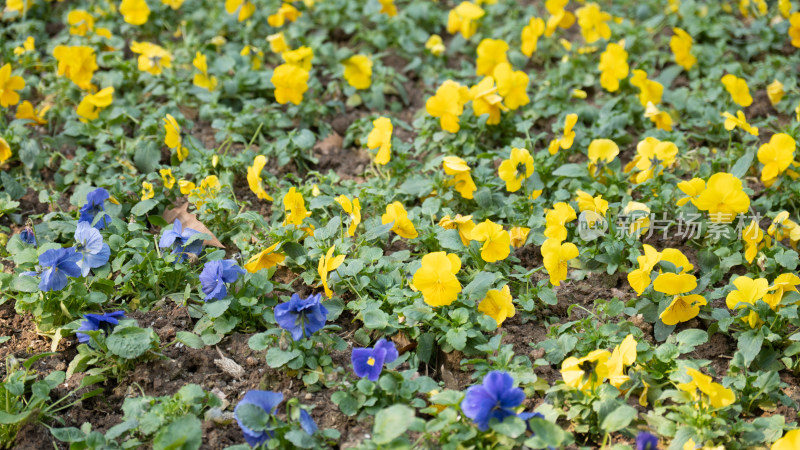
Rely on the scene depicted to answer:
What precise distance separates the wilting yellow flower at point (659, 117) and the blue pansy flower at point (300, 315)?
80.0 inches

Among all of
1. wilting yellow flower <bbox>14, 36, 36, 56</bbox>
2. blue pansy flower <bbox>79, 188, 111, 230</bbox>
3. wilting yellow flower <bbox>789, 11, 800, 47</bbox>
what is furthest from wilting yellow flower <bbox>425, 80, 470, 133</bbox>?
wilting yellow flower <bbox>14, 36, 36, 56</bbox>

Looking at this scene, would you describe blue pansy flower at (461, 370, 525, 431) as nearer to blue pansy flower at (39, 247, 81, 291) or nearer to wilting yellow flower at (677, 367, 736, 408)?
wilting yellow flower at (677, 367, 736, 408)

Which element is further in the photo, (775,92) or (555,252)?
(775,92)

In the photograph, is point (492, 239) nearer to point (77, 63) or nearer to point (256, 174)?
point (256, 174)

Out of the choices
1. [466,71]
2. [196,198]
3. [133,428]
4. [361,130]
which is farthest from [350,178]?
[133,428]

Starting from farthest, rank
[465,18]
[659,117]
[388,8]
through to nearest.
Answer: [388,8] → [465,18] → [659,117]

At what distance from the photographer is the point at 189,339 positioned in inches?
104

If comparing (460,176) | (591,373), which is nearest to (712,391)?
(591,373)

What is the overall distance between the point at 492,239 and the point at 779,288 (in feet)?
3.20

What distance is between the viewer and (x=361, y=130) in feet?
13.4

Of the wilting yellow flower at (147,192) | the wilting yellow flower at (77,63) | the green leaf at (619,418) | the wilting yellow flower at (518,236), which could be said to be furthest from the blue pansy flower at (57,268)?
the green leaf at (619,418)

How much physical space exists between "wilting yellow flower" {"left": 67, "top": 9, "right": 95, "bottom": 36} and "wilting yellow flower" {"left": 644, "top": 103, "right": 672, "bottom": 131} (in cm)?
309

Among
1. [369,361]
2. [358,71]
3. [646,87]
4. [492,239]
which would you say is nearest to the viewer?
[369,361]

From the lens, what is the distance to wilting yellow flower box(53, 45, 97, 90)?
3830mm
